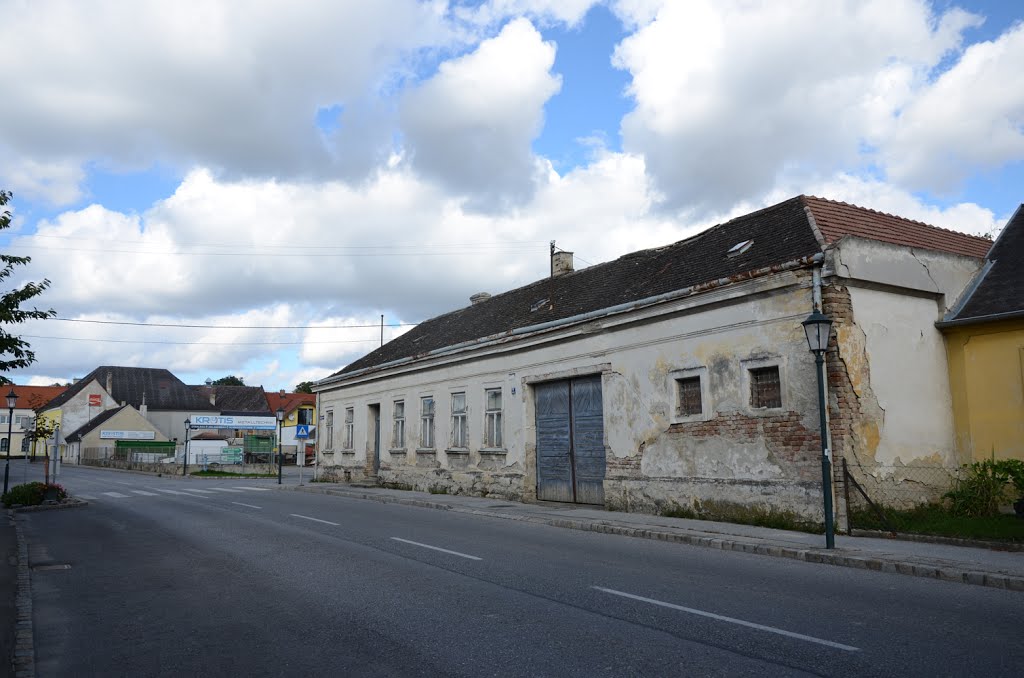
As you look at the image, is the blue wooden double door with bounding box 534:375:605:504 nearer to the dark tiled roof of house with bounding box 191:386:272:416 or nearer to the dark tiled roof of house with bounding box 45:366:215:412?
the dark tiled roof of house with bounding box 191:386:272:416

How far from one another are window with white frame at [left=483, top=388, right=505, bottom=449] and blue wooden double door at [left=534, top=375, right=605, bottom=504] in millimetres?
1910

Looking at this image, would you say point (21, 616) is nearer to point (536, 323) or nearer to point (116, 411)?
point (536, 323)

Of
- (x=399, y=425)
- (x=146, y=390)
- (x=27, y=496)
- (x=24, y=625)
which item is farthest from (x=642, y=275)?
(x=146, y=390)

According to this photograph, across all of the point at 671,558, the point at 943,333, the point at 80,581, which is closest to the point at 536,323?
the point at 943,333

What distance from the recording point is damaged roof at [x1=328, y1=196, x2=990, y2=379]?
16125 millimetres

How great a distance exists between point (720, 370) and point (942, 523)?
473cm

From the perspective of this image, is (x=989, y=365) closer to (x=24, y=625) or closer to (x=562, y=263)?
(x=562, y=263)

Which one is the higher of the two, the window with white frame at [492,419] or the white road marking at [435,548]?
the window with white frame at [492,419]

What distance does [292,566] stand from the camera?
10539 mm

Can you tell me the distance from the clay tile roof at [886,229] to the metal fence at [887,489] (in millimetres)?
4489

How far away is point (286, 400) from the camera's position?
10188 cm

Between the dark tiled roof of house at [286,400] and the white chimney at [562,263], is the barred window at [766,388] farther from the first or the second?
the dark tiled roof of house at [286,400]

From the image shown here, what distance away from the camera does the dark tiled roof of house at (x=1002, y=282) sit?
1534cm

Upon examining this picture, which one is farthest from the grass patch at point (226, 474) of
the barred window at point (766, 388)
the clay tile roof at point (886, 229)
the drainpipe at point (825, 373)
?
the drainpipe at point (825, 373)
